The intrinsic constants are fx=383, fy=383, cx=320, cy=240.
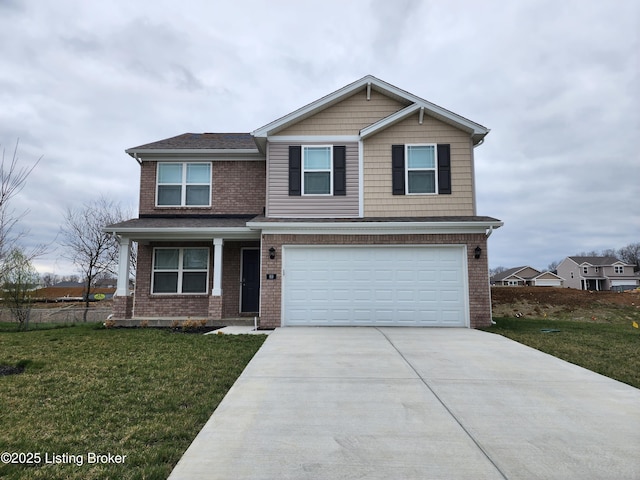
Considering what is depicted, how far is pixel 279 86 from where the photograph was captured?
18.5 meters

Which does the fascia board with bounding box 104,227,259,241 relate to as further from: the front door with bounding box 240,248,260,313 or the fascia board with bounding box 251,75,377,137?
the fascia board with bounding box 251,75,377,137

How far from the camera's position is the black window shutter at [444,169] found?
36.2 ft

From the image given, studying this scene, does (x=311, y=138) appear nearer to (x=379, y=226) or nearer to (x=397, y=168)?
(x=397, y=168)

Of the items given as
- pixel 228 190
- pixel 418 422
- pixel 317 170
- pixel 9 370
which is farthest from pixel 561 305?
pixel 9 370

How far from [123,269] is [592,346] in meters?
12.1

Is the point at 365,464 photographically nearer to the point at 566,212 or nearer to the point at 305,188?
the point at 305,188

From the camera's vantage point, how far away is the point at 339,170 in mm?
11219

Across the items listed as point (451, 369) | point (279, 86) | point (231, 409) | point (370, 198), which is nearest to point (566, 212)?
point (279, 86)

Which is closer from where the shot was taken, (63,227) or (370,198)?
(370,198)

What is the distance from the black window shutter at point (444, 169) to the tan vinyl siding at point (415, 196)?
0.11 metres

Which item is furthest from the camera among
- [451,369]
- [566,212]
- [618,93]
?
[566,212]

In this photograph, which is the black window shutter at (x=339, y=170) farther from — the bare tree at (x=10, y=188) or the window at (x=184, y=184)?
the bare tree at (x=10, y=188)

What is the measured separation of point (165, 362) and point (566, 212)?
52.8 meters

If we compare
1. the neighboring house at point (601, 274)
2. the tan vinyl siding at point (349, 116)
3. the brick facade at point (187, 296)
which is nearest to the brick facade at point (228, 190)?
the brick facade at point (187, 296)
